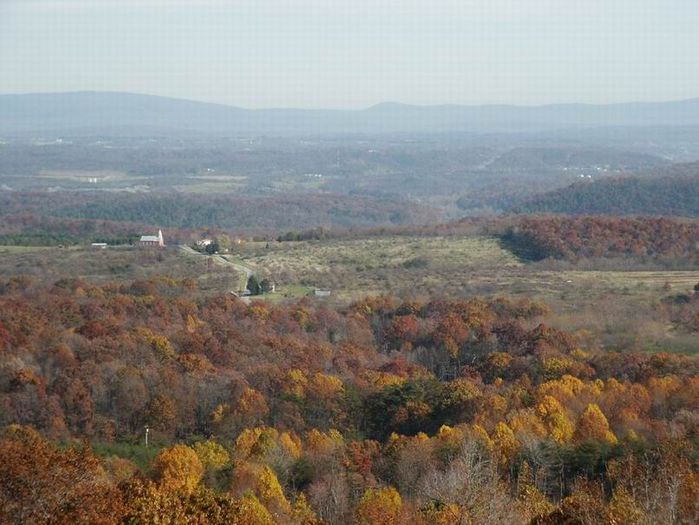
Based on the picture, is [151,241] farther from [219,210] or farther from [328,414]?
[219,210]

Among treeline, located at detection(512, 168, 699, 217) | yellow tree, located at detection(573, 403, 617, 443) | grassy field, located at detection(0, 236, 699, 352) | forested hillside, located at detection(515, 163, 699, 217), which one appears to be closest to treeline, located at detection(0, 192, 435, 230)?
treeline, located at detection(512, 168, 699, 217)

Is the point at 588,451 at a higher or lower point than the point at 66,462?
lower

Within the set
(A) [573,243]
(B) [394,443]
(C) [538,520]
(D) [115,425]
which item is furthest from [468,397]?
(A) [573,243]

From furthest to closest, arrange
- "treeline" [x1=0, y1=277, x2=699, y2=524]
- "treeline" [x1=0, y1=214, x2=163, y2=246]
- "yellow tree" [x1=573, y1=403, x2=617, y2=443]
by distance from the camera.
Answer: "treeline" [x1=0, y1=214, x2=163, y2=246]
"yellow tree" [x1=573, y1=403, x2=617, y2=443]
"treeline" [x1=0, y1=277, x2=699, y2=524]

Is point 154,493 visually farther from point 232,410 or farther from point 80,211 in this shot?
point 80,211

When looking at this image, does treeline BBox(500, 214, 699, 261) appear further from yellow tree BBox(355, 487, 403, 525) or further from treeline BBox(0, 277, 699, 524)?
yellow tree BBox(355, 487, 403, 525)
